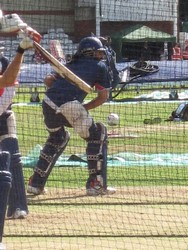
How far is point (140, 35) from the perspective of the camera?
72.1 ft

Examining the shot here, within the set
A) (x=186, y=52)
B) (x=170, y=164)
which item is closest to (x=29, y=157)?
(x=170, y=164)

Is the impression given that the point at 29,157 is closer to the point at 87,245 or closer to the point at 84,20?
the point at 87,245

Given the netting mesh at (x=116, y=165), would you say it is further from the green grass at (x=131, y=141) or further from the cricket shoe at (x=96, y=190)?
the cricket shoe at (x=96, y=190)

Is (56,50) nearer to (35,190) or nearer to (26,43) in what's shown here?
(35,190)

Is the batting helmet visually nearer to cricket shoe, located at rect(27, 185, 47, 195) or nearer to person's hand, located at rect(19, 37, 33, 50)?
cricket shoe, located at rect(27, 185, 47, 195)

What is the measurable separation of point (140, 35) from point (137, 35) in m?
0.08

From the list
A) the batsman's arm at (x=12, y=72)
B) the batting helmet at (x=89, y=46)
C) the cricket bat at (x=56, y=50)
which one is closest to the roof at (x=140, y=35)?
the cricket bat at (x=56, y=50)

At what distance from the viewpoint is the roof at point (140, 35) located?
2057 cm

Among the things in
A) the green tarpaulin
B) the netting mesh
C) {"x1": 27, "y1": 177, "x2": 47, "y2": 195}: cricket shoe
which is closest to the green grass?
the netting mesh

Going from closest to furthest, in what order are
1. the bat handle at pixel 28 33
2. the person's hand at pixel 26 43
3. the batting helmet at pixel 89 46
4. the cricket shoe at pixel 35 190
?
the person's hand at pixel 26 43 → the bat handle at pixel 28 33 → the cricket shoe at pixel 35 190 → the batting helmet at pixel 89 46

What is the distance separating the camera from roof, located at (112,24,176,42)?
2057cm

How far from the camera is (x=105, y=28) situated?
21.3m

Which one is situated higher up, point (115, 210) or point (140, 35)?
point (115, 210)

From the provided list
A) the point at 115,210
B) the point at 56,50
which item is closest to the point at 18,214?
the point at 115,210
